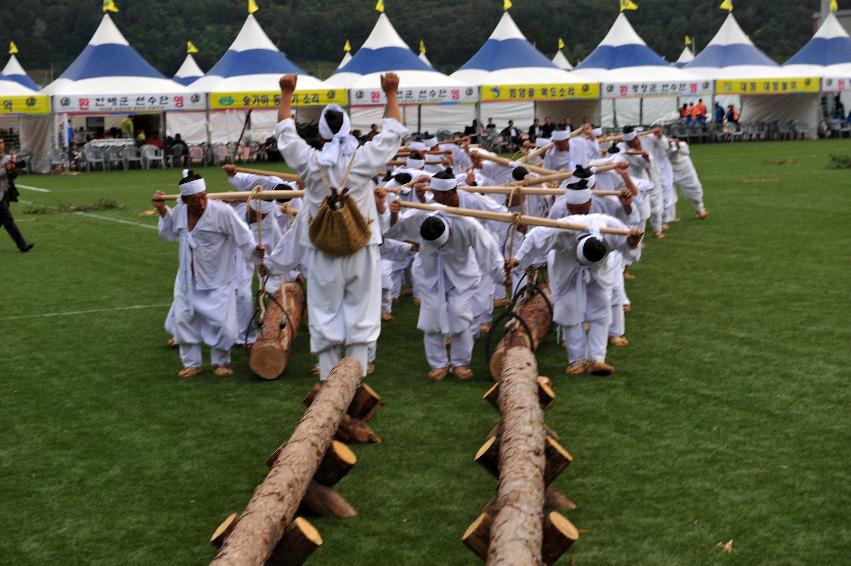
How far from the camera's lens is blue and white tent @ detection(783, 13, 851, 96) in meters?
35.2

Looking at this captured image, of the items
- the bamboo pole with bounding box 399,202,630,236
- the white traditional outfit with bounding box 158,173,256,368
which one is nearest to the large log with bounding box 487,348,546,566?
the bamboo pole with bounding box 399,202,630,236

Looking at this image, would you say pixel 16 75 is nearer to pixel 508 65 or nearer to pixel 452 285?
pixel 508 65

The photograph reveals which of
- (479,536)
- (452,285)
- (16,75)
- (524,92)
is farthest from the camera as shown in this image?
(16,75)

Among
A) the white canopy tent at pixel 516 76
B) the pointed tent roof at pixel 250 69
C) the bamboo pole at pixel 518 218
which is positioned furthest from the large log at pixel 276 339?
the white canopy tent at pixel 516 76

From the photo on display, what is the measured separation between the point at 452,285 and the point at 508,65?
82.2 ft

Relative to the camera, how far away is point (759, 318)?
9.74m

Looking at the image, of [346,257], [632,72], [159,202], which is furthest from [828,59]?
[346,257]

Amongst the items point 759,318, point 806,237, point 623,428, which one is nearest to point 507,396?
point 623,428

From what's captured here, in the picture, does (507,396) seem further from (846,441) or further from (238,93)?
(238,93)

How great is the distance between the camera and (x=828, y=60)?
36406mm

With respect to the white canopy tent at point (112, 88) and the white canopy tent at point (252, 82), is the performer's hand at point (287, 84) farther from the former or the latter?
the white canopy tent at point (112, 88)

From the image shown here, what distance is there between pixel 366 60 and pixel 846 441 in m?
27.2

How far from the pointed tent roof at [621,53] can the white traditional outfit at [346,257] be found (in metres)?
28.3

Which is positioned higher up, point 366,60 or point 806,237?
point 366,60
